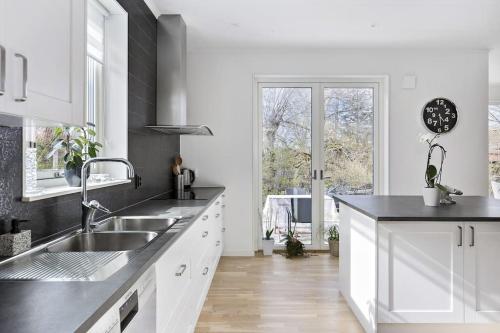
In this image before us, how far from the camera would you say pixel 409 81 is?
4941 mm

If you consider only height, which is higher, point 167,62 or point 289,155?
point 167,62

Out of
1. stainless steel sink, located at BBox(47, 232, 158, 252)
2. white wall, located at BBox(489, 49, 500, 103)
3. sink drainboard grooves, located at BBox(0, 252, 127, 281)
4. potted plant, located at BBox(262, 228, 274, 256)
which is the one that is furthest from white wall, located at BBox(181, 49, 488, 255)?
sink drainboard grooves, located at BBox(0, 252, 127, 281)

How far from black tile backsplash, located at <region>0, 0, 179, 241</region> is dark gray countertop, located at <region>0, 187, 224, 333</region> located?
20.1 inches

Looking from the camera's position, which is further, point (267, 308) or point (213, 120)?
point (213, 120)

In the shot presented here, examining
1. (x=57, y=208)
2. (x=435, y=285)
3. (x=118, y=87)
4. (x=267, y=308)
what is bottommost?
(x=267, y=308)

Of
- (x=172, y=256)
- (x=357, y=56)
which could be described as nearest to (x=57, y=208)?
(x=172, y=256)

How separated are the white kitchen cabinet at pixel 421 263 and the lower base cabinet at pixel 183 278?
1.16 metres

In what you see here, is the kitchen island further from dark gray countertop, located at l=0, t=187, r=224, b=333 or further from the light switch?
the light switch

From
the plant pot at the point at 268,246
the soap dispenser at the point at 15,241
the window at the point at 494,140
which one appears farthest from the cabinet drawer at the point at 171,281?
the window at the point at 494,140

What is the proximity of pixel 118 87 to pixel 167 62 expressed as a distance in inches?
39.2

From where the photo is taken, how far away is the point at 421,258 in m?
2.45

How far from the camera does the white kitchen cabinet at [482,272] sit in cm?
245

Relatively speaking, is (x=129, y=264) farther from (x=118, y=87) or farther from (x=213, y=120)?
(x=213, y=120)

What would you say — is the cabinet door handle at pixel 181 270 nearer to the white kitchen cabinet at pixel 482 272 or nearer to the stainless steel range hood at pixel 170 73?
the white kitchen cabinet at pixel 482 272
